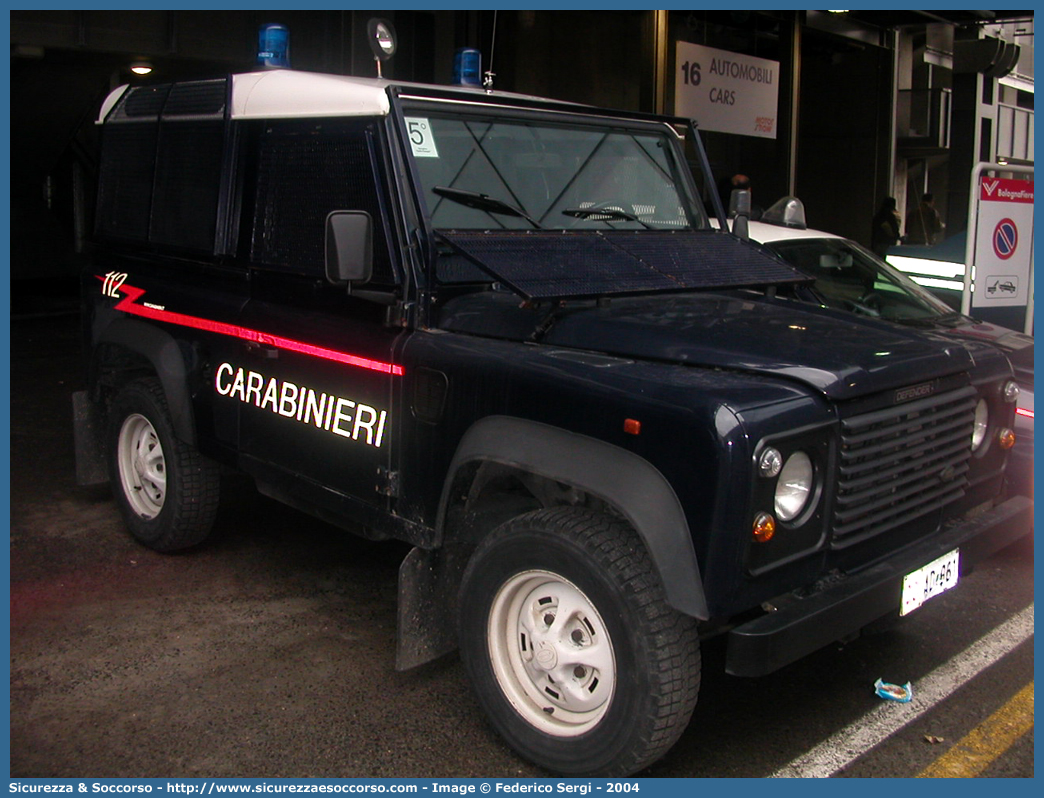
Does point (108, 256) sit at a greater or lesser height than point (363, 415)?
greater

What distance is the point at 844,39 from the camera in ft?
48.0

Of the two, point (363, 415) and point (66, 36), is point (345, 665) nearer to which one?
point (363, 415)

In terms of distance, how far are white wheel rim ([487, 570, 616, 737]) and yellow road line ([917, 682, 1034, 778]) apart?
3.69ft

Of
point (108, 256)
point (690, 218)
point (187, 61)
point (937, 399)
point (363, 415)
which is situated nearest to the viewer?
point (937, 399)

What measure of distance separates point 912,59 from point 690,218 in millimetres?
13487

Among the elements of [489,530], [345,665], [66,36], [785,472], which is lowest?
[345,665]

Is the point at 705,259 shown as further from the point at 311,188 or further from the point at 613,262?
the point at 311,188

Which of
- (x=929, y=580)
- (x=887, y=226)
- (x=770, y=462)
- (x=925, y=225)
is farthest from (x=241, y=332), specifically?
(x=925, y=225)

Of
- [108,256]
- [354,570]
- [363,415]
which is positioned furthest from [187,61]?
[363,415]

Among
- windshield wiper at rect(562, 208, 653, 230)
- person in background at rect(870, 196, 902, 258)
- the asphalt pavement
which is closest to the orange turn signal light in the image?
the asphalt pavement

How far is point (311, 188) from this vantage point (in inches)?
167

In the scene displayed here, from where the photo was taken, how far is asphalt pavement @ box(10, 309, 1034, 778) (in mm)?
3551

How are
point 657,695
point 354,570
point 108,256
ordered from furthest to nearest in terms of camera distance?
point 108,256
point 354,570
point 657,695

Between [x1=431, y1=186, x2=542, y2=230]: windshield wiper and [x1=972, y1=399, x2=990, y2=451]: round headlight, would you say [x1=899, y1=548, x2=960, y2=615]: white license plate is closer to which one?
[x1=972, y1=399, x2=990, y2=451]: round headlight
